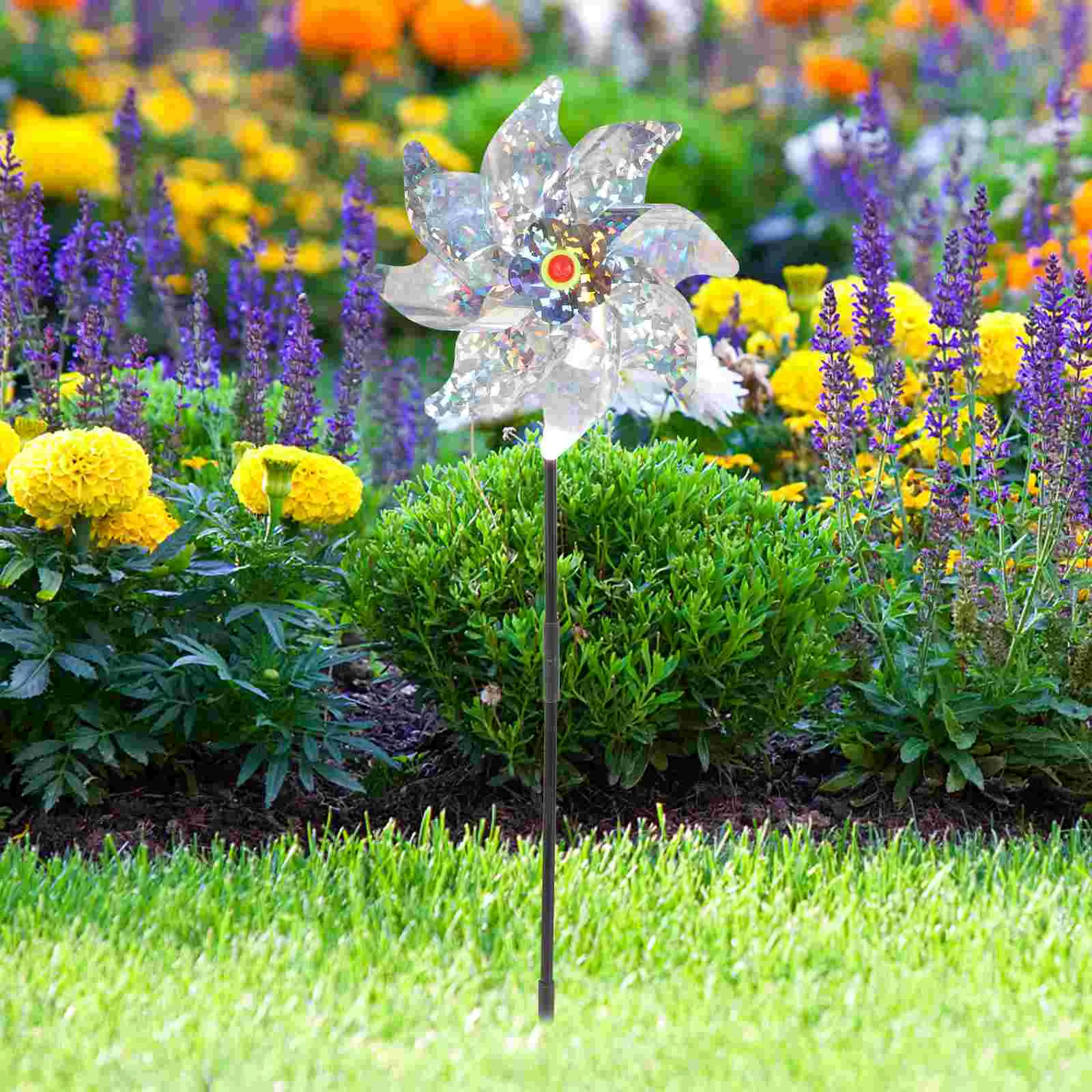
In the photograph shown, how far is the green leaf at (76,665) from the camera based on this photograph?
3.42 metres

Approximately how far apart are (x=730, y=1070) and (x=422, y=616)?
4.65 feet

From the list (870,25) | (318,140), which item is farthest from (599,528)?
(870,25)

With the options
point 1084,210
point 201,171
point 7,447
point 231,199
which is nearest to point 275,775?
point 7,447

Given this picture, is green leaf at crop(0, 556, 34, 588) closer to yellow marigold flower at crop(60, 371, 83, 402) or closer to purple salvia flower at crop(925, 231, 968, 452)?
yellow marigold flower at crop(60, 371, 83, 402)

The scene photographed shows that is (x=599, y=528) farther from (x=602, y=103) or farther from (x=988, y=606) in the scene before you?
(x=602, y=103)

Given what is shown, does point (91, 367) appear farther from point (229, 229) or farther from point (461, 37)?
point (461, 37)

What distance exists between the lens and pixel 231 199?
8422 mm

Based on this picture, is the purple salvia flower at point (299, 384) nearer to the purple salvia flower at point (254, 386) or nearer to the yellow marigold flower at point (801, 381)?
the purple salvia flower at point (254, 386)

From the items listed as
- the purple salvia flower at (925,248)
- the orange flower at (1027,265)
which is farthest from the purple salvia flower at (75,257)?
the orange flower at (1027,265)

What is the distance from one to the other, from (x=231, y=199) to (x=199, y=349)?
408cm

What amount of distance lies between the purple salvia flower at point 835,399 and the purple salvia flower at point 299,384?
4.21 ft

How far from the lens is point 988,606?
3.83 meters

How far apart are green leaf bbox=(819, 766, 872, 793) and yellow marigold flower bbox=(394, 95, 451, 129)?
7635 millimetres

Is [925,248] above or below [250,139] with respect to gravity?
below
